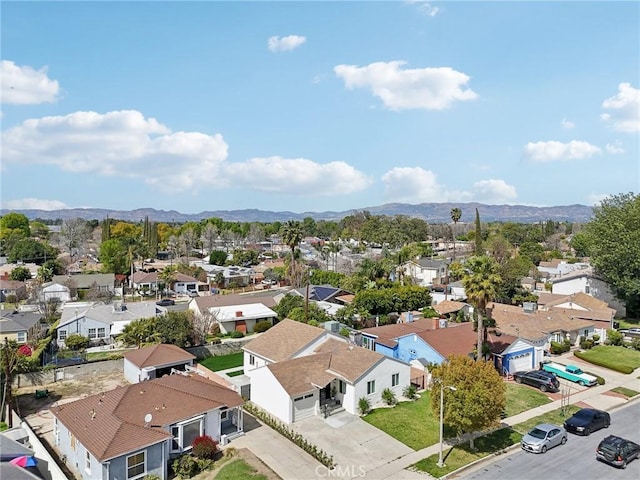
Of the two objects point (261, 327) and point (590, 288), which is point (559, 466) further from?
point (590, 288)

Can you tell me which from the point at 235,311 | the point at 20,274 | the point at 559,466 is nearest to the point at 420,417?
the point at 559,466

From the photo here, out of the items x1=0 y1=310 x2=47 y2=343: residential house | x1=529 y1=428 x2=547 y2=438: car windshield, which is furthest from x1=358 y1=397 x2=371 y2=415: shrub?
x1=0 y1=310 x2=47 y2=343: residential house

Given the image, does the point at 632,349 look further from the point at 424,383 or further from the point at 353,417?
the point at 353,417

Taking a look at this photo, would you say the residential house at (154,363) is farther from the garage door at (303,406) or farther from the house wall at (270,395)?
the garage door at (303,406)

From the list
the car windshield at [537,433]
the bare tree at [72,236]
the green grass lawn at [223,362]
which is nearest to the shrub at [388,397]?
the car windshield at [537,433]

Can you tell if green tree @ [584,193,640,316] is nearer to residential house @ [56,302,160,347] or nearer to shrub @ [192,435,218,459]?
shrub @ [192,435,218,459]

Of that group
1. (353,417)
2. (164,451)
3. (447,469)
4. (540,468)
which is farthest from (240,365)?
(540,468)
